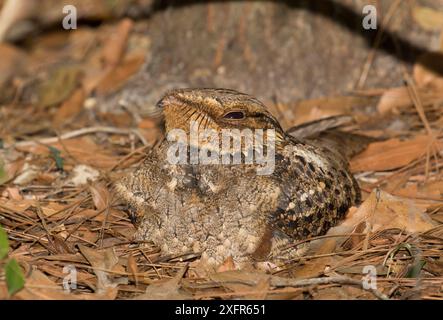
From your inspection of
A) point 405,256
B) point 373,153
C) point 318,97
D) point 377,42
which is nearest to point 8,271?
point 405,256

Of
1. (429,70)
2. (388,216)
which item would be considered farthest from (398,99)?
(388,216)

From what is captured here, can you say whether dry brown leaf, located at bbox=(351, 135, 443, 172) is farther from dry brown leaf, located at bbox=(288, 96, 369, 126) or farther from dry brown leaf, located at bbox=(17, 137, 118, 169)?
dry brown leaf, located at bbox=(17, 137, 118, 169)

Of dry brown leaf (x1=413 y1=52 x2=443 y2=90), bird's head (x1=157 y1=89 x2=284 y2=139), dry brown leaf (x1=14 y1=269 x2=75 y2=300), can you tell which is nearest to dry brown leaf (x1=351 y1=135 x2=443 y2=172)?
dry brown leaf (x1=413 y1=52 x2=443 y2=90)

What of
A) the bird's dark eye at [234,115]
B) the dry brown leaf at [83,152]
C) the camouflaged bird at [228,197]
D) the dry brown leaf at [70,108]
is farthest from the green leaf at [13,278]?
the dry brown leaf at [70,108]

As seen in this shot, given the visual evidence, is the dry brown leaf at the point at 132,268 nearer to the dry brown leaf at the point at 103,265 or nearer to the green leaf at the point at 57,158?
the dry brown leaf at the point at 103,265

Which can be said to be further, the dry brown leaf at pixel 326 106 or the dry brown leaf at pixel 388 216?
the dry brown leaf at pixel 326 106

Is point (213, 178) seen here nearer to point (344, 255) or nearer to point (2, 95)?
point (344, 255)
